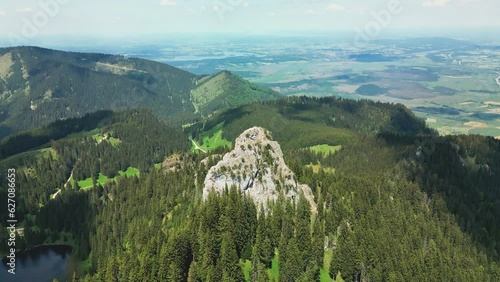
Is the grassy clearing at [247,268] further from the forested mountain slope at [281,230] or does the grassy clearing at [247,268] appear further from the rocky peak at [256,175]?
the rocky peak at [256,175]

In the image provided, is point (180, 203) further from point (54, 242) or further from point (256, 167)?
point (54, 242)

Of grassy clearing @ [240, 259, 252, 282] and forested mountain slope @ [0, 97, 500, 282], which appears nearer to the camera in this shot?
grassy clearing @ [240, 259, 252, 282]

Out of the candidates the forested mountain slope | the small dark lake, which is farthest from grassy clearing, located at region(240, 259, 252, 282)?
the small dark lake

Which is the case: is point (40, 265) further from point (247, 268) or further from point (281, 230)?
point (281, 230)

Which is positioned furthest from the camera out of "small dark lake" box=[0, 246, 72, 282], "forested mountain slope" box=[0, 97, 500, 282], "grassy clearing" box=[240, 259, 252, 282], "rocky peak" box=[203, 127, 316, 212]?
"small dark lake" box=[0, 246, 72, 282]

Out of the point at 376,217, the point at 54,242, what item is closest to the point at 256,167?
the point at 376,217

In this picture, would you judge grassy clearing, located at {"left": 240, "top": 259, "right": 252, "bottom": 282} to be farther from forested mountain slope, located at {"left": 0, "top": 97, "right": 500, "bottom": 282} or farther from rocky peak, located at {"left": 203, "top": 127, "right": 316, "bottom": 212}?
rocky peak, located at {"left": 203, "top": 127, "right": 316, "bottom": 212}
